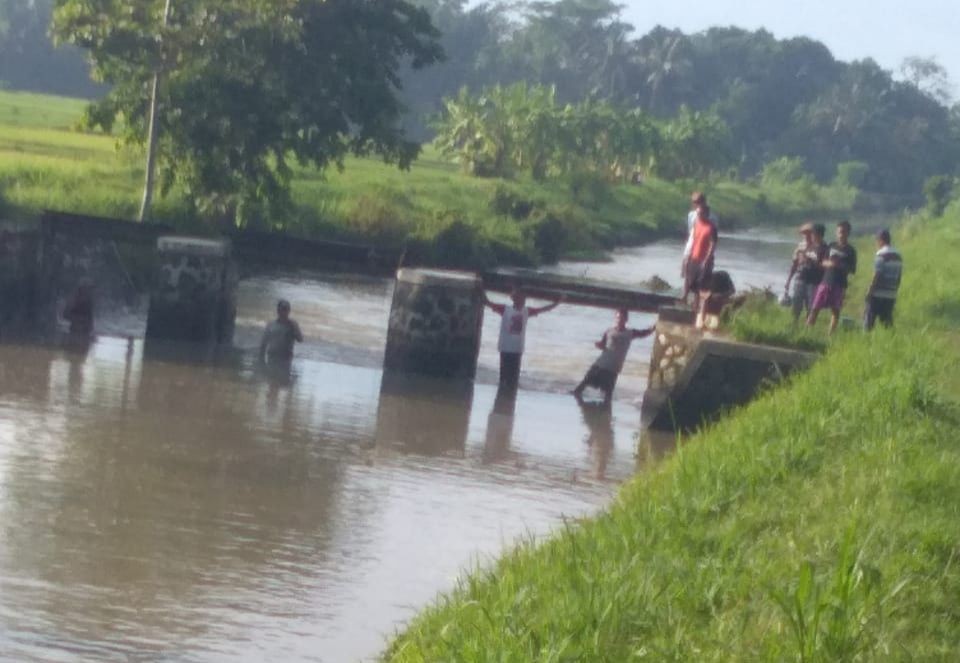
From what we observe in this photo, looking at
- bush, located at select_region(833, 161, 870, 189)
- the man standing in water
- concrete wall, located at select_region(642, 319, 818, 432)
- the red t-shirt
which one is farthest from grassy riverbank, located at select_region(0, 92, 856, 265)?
bush, located at select_region(833, 161, 870, 189)

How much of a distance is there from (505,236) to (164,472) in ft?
89.1

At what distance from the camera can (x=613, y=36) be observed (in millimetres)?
108875

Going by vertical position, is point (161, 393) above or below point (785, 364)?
below

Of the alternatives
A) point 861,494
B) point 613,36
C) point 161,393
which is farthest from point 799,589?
point 613,36

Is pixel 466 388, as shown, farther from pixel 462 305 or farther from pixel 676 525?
pixel 676 525

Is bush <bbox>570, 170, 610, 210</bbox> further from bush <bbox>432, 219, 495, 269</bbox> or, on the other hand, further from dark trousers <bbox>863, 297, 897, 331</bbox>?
dark trousers <bbox>863, 297, 897, 331</bbox>

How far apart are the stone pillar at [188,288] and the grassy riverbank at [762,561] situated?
9788 mm

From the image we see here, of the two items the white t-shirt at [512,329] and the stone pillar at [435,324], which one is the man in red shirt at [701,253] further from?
the stone pillar at [435,324]

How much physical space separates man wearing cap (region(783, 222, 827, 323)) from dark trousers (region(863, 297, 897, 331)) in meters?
0.58

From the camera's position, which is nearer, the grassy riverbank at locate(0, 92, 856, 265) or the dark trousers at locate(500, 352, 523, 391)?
the dark trousers at locate(500, 352, 523, 391)

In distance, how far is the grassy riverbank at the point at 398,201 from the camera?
29.9 metres

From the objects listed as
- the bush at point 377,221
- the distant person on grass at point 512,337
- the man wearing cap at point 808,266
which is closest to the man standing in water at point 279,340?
the distant person on grass at point 512,337

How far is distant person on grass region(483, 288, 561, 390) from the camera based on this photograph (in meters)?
20.1

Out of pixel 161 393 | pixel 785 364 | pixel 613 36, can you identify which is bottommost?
pixel 161 393
